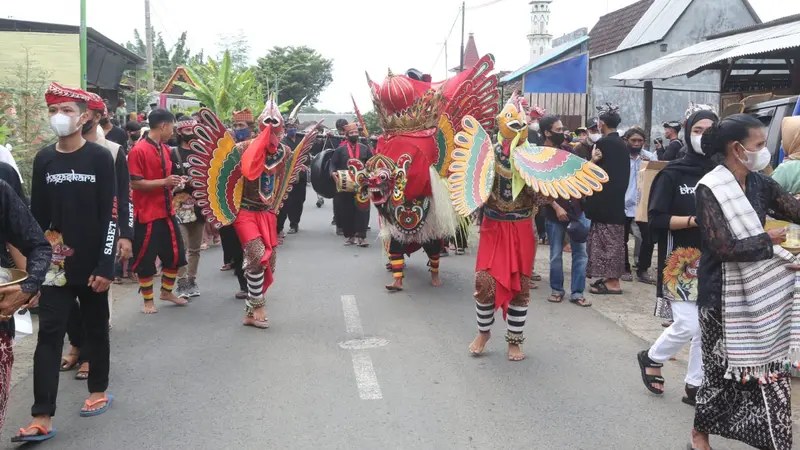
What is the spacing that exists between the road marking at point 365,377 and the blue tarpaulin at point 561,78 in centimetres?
1409

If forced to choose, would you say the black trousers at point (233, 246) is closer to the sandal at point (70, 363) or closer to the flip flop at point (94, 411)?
the sandal at point (70, 363)

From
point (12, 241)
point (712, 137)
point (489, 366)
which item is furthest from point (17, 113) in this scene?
point (712, 137)

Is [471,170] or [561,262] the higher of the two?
[471,170]

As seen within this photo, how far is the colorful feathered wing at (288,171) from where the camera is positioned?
6.98 m

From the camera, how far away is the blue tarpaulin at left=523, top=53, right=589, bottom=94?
18625 mm

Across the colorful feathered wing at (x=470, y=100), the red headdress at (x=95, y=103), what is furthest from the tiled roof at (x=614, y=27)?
the red headdress at (x=95, y=103)

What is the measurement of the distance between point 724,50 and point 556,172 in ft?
19.6

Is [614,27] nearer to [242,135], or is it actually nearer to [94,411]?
[242,135]

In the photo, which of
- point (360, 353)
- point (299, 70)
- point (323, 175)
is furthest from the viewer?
point (299, 70)

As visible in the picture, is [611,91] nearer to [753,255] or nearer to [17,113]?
[17,113]

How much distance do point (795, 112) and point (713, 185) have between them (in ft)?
11.3

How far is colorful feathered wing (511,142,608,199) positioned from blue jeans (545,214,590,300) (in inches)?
100

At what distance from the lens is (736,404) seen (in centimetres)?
376

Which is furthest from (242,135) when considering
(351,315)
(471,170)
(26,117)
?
(471,170)
